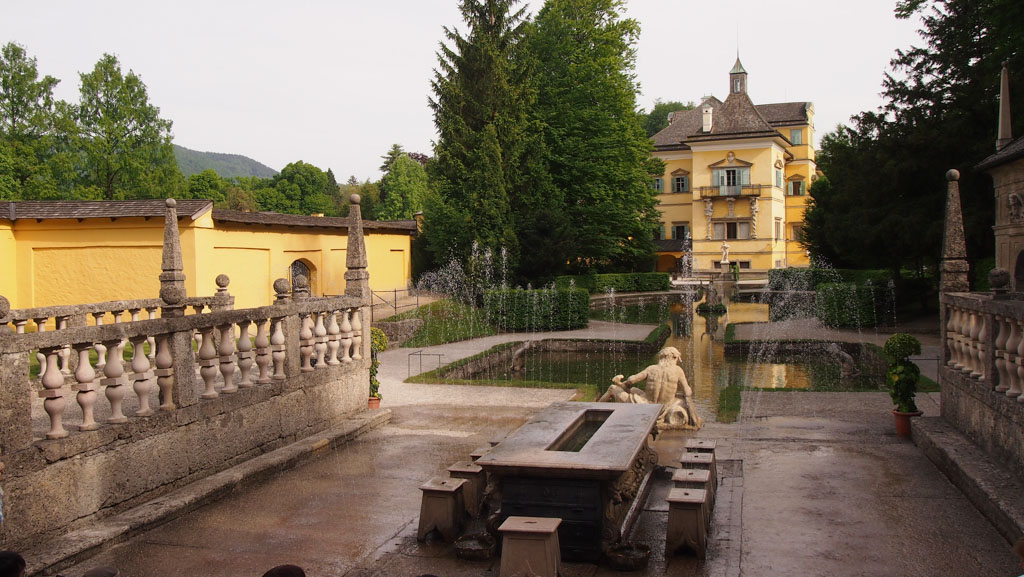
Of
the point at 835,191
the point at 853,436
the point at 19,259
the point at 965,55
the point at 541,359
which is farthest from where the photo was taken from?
the point at 835,191

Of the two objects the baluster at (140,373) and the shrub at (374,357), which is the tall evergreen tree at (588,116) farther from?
the baluster at (140,373)

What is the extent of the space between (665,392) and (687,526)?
5611 millimetres

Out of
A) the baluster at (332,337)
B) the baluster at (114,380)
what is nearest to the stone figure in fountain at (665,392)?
the baluster at (332,337)

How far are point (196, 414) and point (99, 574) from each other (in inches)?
160

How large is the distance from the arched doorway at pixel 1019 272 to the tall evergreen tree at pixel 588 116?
21479 millimetres

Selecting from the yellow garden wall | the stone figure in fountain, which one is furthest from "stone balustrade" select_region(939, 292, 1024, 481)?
the yellow garden wall

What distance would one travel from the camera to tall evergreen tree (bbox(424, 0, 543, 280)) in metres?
33.5

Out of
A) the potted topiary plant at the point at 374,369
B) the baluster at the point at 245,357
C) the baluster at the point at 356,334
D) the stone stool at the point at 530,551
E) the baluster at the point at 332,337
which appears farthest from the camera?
the potted topiary plant at the point at 374,369

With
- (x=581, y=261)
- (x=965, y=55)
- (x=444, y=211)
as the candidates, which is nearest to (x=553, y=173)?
(x=581, y=261)

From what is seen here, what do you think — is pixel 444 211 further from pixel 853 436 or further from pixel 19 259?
pixel 853 436

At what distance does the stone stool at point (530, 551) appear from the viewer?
17.3ft

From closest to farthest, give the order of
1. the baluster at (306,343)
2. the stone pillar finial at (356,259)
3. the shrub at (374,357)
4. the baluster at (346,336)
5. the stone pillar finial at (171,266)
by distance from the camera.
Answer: the stone pillar finial at (171,266) → the baluster at (306,343) → the baluster at (346,336) → the stone pillar finial at (356,259) → the shrub at (374,357)

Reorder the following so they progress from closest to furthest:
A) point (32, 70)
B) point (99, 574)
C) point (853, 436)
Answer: point (99, 574) → point (853, 436) → point (32, 70)

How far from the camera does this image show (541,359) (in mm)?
22609
